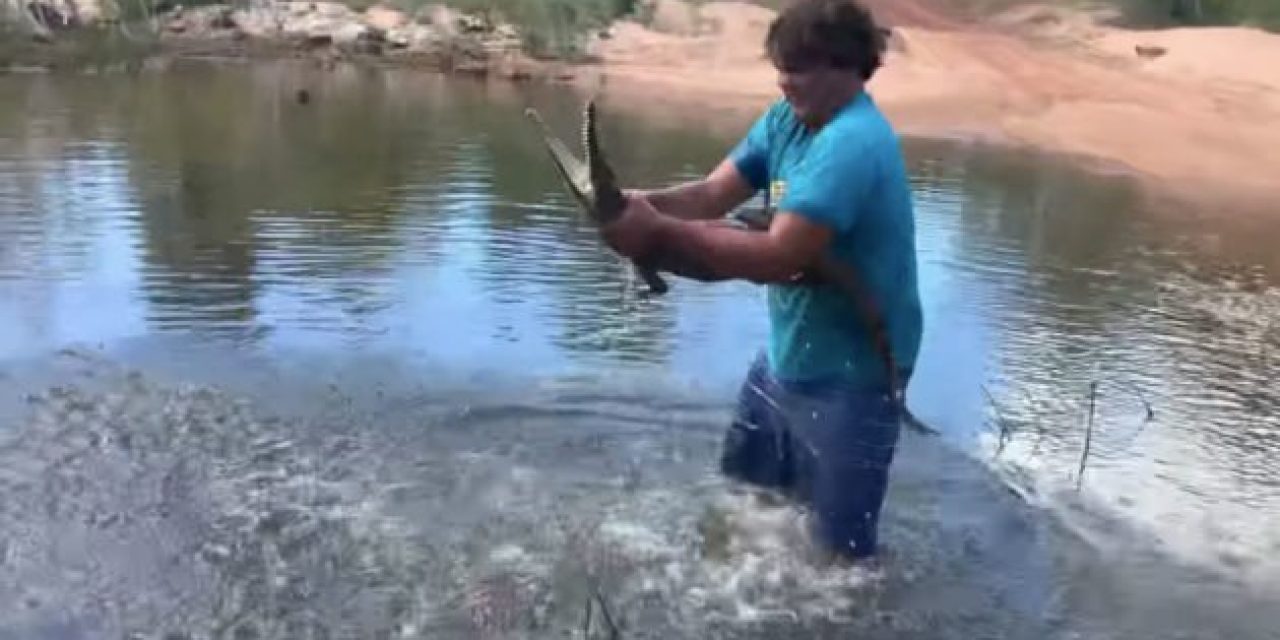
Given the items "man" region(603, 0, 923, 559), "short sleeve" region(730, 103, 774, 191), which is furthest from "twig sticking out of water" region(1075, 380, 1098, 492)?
"short sleeve" region(730, 103, 774, 191)

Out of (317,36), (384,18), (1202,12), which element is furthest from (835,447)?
(1202,12)

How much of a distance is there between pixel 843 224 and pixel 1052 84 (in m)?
23.5

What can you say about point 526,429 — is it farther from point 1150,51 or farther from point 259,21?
point 1150,51

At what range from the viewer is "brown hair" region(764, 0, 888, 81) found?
4.73 meters

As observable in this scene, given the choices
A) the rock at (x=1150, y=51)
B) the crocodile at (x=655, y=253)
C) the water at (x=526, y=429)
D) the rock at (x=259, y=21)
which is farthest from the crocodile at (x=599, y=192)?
the rock at (x=1150, y=51)

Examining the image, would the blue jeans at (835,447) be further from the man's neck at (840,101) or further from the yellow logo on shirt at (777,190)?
the man's neck at (840,101)

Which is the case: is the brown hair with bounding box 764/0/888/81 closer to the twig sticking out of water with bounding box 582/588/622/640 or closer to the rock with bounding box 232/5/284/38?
the twig sticking out of water with bounding box 582/588/622/640

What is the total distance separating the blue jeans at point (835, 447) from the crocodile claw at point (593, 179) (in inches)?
30.2

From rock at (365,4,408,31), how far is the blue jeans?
25.6 metres

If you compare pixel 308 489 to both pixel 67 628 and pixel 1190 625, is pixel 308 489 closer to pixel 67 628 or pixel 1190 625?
pixel 67 628

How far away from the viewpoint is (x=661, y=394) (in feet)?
25.1

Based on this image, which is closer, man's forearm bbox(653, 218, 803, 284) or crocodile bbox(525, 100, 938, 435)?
crocodile bbox(525, 100, 938, 435)

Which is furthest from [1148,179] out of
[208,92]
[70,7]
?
[70,7]

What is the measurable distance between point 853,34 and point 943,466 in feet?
8.15
